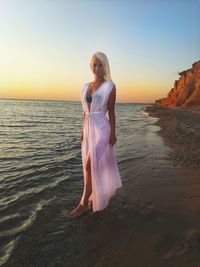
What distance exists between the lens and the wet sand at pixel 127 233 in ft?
12.0

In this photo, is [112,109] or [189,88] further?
[189,88]

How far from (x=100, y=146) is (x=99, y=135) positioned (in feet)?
0.57

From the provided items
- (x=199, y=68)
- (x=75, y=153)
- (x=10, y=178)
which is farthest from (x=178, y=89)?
(x=10, y=178)

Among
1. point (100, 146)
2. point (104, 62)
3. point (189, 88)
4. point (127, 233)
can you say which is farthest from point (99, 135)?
point (189, 88)

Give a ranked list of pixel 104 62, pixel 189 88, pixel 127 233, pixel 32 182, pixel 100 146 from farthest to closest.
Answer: pixel 189 88 → pixel 32 182 → pixel 100 146 → pixel 104 62 → pixel 127 233

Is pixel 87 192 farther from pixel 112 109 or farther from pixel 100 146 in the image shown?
pixel 112 109

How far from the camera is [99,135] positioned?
16.2 ft

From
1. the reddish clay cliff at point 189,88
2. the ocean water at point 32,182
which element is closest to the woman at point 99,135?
the ocean water at point 32,182

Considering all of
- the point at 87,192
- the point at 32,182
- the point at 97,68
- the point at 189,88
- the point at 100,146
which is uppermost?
the point at 189,88

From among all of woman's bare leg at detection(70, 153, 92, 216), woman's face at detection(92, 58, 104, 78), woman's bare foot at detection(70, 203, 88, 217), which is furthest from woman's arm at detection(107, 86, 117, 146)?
woman's bare foot at detection(70, 203, 88, 217)

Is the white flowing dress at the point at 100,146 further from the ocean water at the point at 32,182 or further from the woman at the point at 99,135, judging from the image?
the ocean water at the point at 32,182

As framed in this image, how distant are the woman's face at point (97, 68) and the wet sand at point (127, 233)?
2.20 metres

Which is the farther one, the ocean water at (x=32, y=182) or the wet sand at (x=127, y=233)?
the ocean water at (x=32, y=182)

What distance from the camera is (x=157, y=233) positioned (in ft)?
14.1
